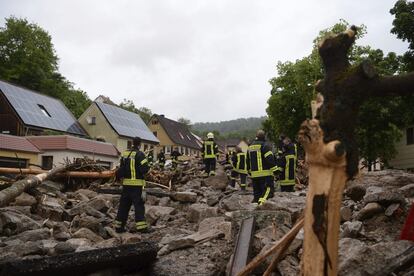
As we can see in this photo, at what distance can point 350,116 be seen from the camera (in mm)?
2742

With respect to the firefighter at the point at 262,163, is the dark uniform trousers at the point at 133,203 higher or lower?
lower

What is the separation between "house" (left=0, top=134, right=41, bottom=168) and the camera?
62.3ft

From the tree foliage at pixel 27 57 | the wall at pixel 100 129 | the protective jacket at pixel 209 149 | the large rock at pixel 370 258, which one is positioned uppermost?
the tree foliage at pixel 27 57

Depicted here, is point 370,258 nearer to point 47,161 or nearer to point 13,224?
point 13,224

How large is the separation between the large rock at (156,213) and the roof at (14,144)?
12.0 meters

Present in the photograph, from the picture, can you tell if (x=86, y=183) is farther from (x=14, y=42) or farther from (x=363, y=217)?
(x=14, y=42)

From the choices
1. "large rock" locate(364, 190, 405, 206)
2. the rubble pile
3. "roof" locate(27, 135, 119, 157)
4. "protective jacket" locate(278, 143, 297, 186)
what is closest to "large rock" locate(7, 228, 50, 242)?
the rubble pile

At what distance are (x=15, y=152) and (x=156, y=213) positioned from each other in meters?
12.4

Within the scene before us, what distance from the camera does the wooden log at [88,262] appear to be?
393 cm

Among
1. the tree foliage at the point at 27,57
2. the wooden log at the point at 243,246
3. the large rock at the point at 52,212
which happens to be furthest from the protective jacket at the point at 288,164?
the tree foliage at the point at 27,57

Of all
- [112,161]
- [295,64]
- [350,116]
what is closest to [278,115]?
[295,64]

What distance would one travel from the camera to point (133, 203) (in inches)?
338

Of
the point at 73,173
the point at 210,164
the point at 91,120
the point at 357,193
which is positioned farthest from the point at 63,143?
the point at 357,193

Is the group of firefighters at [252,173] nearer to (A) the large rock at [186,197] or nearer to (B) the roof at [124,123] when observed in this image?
(A) the large rock at [186,197]
